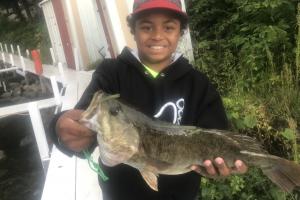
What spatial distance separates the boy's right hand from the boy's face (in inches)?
27.9

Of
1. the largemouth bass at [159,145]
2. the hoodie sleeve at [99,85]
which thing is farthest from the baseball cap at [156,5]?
the largemouth bass at [159,145]

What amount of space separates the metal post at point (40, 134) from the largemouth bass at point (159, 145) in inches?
192

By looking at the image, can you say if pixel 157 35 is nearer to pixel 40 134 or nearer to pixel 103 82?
pixel 103 82

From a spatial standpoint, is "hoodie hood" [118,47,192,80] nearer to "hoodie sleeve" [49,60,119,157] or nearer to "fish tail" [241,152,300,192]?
"hoodie sleeve" [49,60,119,157]

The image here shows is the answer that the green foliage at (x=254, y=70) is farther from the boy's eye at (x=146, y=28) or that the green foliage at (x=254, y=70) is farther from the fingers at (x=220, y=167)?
the boy's eye at (x=146, y=28)

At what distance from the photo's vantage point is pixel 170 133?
8.18 feet

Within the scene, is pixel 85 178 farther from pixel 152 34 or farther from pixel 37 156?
pixel 37 156

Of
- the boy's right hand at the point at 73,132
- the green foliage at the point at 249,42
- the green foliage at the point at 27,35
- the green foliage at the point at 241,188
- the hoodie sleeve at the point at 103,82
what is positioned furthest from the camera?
the green foliage at the point at 27,35

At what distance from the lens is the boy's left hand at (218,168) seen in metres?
2.63

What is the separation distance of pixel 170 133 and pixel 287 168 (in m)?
0.72

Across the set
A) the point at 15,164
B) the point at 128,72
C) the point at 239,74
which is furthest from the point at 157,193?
the point at 15,164

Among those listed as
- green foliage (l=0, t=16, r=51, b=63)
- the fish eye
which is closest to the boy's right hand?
the fish eye

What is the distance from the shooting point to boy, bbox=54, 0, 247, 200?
288 centimetres

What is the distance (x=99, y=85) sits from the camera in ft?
9.22
